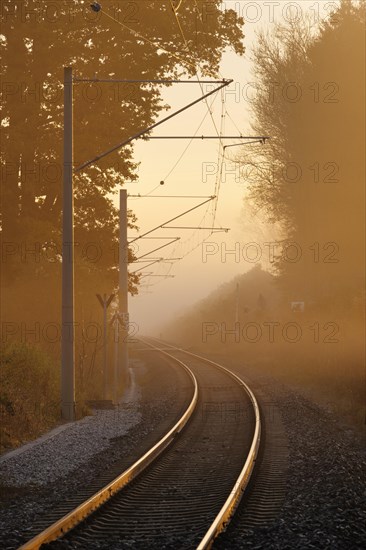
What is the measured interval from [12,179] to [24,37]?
498 cm

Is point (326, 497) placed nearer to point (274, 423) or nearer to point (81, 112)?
point (274, 423)

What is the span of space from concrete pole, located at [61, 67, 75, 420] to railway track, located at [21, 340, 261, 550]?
10.3ft

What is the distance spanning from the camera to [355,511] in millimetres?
10711

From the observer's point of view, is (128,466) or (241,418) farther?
(241,418)

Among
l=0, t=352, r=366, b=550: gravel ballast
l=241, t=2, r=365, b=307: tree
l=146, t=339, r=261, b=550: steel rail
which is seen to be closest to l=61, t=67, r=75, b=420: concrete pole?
l=0, t=352, r=366, b=550: gravel ballast

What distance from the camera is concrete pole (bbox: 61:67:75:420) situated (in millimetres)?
22281

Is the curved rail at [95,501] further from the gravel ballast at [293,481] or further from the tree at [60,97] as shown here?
the tree at [60,97]

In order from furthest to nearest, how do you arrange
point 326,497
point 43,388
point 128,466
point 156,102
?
point 156,102 → point 43,388 → point 128,466 → point 326,497

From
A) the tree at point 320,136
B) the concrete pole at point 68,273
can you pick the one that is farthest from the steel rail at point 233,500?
the tree at point 320,136

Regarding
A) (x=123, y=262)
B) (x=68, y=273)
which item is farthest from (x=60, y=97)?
(x=68, y=273)

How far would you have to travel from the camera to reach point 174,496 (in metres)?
12.2

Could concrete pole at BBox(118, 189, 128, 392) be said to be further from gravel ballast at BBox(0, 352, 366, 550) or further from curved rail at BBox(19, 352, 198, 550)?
curved rail at BBox(19, 352, 198, 550)

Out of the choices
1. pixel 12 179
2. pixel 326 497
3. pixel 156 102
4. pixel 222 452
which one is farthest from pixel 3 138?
pixel 326 497

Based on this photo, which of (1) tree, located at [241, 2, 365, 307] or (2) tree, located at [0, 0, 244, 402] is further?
(1) tree, located at [241, 2, 365, 307]
